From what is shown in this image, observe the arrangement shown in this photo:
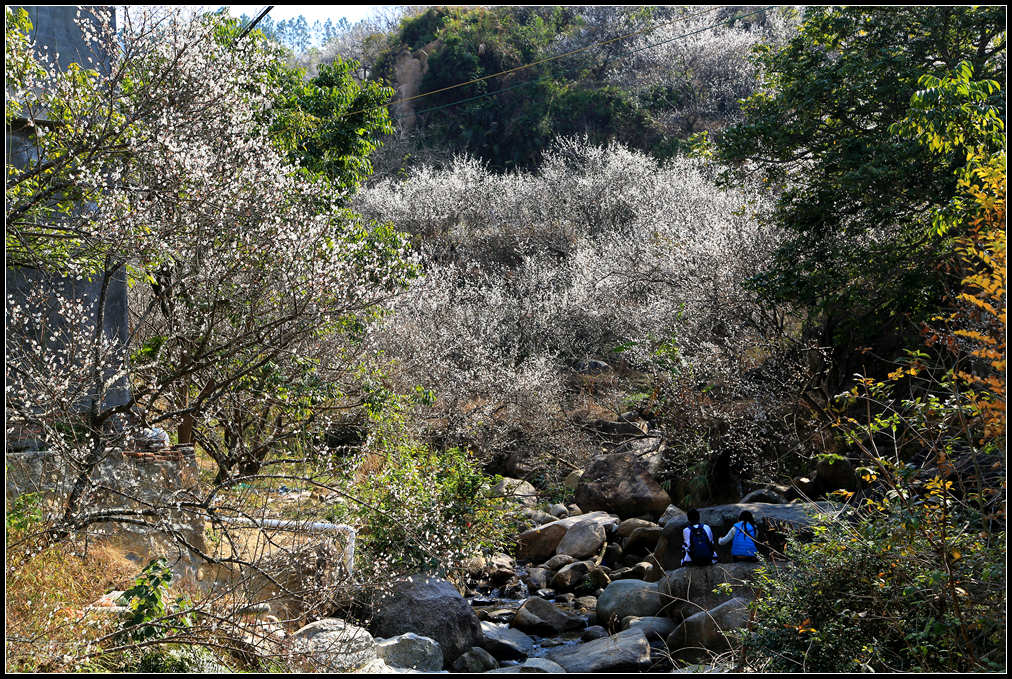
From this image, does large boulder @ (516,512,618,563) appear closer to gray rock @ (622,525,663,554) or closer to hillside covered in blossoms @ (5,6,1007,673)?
hillside covered in blossoms @ (5,6,1007,673)

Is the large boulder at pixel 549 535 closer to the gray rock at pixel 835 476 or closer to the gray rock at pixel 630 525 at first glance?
the gray rock at pixel 630 525

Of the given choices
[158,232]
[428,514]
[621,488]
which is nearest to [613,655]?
[428,514]

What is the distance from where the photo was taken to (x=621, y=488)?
11.7 m

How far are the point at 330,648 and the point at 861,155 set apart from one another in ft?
28.6

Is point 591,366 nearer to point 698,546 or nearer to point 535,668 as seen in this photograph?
point 698,546

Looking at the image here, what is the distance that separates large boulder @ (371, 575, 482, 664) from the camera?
23.8ft

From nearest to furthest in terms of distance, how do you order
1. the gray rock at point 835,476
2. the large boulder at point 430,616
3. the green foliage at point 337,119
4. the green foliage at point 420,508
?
the large boulder at point 430,616 < the green foliage at point 420,508 < the gray rock at point 835,476 < the green foliage at point 337,119

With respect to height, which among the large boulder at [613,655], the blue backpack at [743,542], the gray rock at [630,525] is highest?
the blue backpack at [743,542]

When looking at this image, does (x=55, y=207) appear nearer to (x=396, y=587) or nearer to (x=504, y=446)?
(x=396, y=587)

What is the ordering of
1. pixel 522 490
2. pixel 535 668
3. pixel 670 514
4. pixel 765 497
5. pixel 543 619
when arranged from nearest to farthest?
pixel 535 668, pixel 543 619, pixel 765 497, pixel 670 514, pixel 522 490

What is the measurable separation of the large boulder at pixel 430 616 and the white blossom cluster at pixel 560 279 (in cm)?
303

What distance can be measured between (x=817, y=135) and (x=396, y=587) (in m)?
8.28

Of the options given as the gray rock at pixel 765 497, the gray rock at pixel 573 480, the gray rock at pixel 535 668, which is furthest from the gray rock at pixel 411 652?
the gray rock at pixel 573 480

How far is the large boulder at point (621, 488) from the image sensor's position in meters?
11.5
